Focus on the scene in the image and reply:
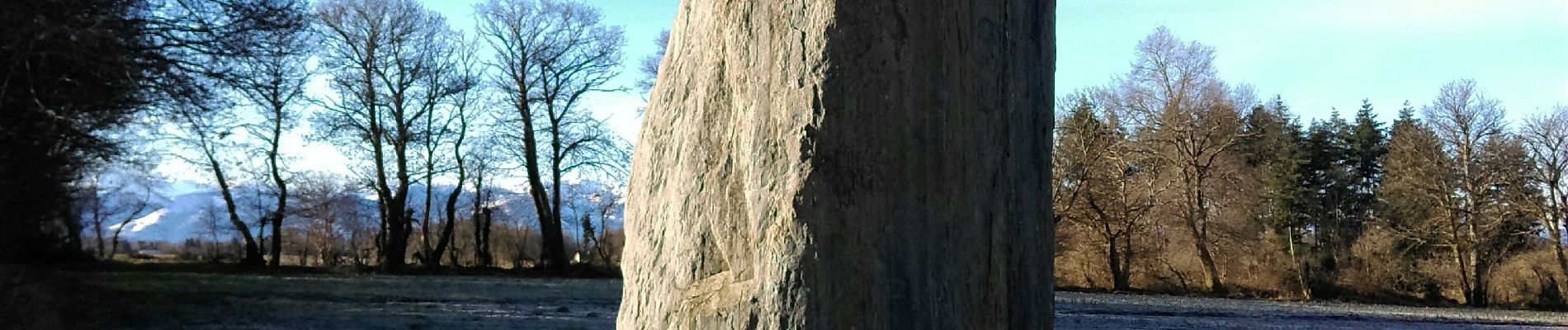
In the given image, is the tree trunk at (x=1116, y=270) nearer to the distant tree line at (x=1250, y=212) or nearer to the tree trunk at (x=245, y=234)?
the distant tree line at (x=1250, y=212)

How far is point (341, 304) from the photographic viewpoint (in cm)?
1161

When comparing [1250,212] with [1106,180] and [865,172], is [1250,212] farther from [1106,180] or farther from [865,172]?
[865,172]

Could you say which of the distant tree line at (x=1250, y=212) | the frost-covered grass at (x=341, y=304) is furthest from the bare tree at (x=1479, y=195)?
the frost-covered grass at (x=341, y=304)

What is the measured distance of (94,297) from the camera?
989 centimetres

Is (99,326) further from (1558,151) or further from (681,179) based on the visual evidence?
(1558,151)

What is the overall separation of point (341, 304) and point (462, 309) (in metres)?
1.45

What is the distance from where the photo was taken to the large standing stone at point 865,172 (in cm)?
214

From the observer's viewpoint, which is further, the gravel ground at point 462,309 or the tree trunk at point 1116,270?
the tree trunk at point 1116,270

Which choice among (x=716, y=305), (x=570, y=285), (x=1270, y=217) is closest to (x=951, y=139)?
(x=716, y=305)

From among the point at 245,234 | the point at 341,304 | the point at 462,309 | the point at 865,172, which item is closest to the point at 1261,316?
the point at 462,309

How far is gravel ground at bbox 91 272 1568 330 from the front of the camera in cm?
959

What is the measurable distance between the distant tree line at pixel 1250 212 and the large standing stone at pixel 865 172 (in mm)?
22469

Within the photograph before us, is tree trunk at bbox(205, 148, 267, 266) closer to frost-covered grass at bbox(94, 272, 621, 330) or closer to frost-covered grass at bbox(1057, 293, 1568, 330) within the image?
frost-covered grass at bbox(94, 272, 621, 330)

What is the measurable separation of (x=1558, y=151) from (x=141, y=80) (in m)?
27.0
